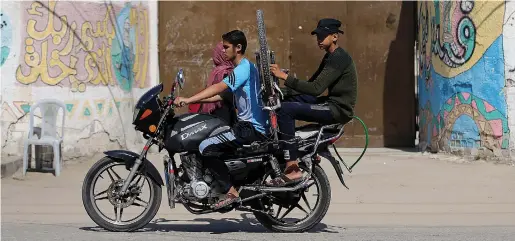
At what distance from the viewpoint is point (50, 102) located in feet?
37.6

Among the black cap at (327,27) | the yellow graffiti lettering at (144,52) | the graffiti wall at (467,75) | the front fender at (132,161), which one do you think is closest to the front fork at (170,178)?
the front fender at (132,161)

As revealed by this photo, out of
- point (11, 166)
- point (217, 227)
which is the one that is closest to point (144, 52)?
point (11, 166)

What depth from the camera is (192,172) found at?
23.7 ft

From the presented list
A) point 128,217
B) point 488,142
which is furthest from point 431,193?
point 128,217

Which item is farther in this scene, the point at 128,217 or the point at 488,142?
the point at 488,142

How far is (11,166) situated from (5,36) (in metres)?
1.64

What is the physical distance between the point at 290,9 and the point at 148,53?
2.26 meters

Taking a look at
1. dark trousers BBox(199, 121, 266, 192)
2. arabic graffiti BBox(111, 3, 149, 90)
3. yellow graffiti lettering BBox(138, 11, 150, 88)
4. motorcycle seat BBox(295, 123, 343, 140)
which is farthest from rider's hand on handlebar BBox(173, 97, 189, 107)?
yellow graffiti lettering BBox(138, 11, 150, 88)

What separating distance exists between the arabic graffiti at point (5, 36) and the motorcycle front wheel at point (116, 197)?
15.2 feet

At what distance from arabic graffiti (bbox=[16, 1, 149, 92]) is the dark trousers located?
5004 millimetres

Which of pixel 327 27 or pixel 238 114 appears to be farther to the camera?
pixel 327 27

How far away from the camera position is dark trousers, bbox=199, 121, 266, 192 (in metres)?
7.16

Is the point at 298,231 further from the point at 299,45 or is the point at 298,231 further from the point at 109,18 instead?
the point at 299,45

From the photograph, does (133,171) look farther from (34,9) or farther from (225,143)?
(34,9)
